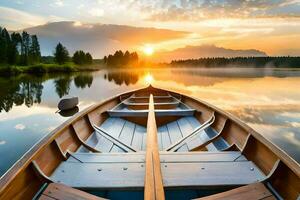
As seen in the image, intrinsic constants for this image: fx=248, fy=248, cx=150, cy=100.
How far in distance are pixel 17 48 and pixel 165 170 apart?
296ft

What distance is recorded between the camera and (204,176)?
3.21 m

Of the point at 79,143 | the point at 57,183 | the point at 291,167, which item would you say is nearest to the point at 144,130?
the point at 79,143

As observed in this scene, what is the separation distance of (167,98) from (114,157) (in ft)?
22.7

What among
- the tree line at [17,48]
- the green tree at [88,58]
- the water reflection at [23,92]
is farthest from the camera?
the green tree at [88,58]

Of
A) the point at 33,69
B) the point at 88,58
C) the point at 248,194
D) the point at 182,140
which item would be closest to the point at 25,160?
the point at 248,194

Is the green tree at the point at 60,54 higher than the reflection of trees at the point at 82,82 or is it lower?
higher

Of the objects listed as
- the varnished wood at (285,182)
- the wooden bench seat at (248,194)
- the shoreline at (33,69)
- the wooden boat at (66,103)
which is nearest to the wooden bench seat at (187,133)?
the varnished wood at (285,182)

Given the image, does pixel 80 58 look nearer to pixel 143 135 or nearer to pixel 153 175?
pixel 143 135

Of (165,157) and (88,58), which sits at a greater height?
(88,58)

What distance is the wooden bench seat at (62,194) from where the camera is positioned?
8.66 feet

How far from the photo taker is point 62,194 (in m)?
2.70

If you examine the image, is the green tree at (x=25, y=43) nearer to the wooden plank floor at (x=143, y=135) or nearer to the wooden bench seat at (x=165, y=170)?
the wooden plank floor at (x=143, y=135)

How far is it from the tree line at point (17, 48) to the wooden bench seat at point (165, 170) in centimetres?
6871

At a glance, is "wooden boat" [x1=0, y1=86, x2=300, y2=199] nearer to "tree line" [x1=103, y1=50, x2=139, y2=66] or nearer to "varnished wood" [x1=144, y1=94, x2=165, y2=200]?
"varnished wood" [x1=144, y1=94, x2=165, y2=200]
